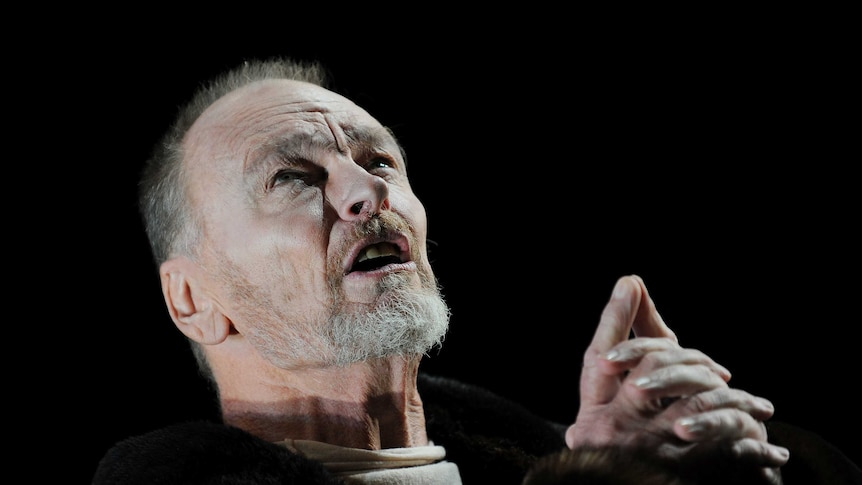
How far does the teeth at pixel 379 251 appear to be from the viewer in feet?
7.14

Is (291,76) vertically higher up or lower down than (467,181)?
higher up

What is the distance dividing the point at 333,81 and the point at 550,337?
1.27 meters

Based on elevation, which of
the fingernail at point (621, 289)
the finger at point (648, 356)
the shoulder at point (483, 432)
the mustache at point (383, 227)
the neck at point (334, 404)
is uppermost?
the mustache at point (383, 227)

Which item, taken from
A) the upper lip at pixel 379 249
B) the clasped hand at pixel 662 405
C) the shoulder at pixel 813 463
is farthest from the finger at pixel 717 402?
the upper lip at pixel 379 249

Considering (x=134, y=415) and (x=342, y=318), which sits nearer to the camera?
(x=342, y=318)

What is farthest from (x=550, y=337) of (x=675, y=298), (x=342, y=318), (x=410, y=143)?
(x=342, y=318)

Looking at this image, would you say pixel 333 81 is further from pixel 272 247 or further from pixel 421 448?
pixel 421 448

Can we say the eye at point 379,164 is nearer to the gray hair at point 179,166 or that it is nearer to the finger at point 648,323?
the gray hair at point 179,166

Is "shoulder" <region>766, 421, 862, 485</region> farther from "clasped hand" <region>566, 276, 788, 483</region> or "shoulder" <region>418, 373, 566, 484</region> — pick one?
"shoulder" <region>418, 373, 566, 484</region>

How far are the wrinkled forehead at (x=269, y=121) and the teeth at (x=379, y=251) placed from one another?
310mm

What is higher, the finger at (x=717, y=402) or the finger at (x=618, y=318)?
the finger at (x=618, y=318)

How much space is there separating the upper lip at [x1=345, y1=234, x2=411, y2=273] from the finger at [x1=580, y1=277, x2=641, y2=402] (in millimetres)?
728

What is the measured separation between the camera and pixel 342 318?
210cm

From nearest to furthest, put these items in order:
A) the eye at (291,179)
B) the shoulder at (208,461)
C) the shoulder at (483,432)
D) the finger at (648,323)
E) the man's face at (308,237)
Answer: the finger at (648,323) → the shoulder at (208,461) → the man's face at (308,237) → the eye at (291,179) → the shoulder at (483,432)
